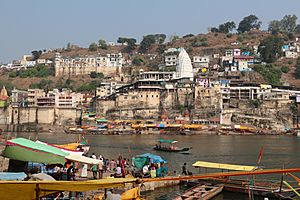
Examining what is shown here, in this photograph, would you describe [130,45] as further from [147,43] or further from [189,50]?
[189,50]

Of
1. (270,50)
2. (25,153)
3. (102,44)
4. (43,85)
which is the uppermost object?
(102,44)

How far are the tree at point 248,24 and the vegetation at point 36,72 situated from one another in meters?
54.8

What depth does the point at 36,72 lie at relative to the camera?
102875 mm

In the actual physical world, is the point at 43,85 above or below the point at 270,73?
below

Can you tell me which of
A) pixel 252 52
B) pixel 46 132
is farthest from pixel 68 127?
pixel 252 52

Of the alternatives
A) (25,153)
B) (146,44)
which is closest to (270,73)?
(146,44)

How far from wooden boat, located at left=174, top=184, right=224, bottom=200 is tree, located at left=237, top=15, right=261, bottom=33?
110653mm

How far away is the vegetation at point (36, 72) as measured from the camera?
101688 millimetres

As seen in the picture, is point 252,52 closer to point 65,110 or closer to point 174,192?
point 65,110

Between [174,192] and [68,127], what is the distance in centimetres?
5112

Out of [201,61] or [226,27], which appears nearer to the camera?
[201,61]

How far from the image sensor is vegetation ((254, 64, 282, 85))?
78.7 m

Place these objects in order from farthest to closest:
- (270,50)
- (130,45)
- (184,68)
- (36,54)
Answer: (36,54) → (130,45) → (270,50) → (184,68)

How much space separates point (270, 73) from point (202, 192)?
6797 cm
